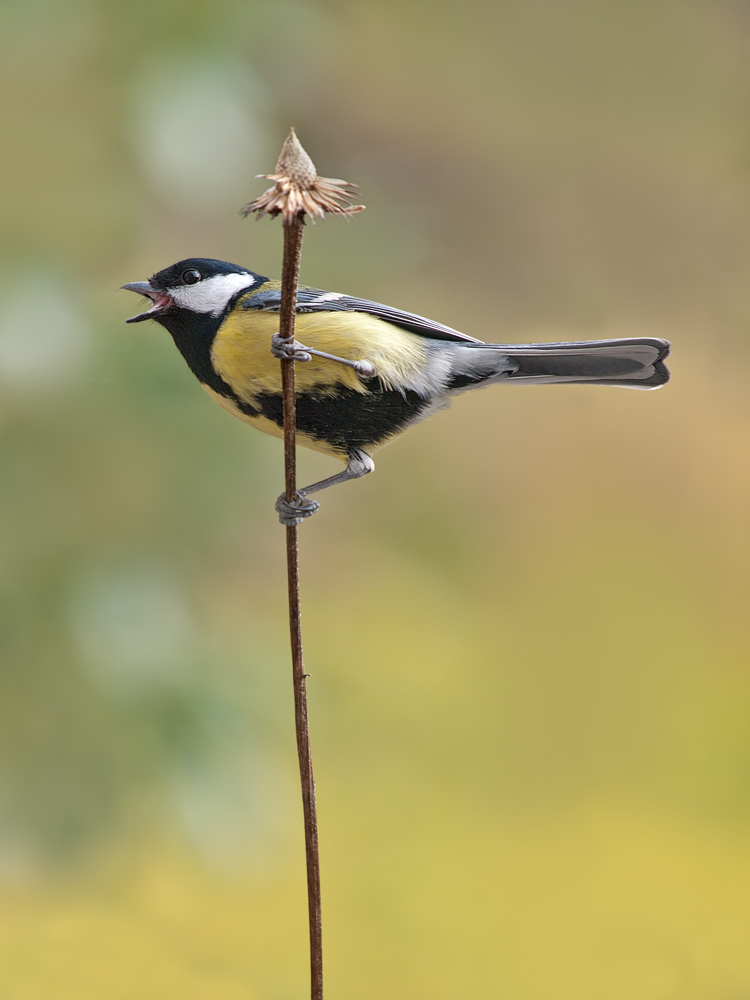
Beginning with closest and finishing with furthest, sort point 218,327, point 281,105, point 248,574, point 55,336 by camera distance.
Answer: point 218,327 < point 55,336 < point 281,105 < point 248,574

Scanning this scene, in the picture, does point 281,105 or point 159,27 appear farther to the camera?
point 281,105

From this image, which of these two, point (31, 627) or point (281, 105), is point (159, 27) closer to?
point (281, 105)

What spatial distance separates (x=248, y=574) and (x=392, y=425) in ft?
3.55

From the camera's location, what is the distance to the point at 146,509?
1167 millimetres

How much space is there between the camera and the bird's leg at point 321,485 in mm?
550

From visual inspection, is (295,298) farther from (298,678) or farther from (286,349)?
Answer: (298,678)

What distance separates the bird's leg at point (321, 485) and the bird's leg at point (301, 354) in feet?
0.19

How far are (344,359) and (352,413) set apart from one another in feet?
0.13

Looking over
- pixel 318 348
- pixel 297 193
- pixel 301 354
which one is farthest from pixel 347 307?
pixel 297 193

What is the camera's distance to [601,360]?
0.65 meters

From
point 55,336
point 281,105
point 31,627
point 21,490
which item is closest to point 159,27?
point 281,105

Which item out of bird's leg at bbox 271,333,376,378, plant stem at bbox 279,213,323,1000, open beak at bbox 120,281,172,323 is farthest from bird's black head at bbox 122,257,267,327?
plant stem at bbox 279,213,323,1000

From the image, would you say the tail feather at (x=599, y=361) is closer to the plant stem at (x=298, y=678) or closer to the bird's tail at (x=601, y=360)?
the bird's tail at (x=601, y=360)

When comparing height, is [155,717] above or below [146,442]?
below
